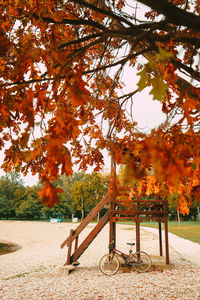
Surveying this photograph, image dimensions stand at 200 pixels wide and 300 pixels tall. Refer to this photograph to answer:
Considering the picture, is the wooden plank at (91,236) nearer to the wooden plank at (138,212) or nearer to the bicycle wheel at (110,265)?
the wooden plank at (138,212)

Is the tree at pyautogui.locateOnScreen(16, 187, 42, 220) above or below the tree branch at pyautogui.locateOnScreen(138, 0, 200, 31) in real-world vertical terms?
below

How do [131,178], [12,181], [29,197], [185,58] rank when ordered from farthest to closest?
[12,181] → [29,197] → [185,58] → [131,178]

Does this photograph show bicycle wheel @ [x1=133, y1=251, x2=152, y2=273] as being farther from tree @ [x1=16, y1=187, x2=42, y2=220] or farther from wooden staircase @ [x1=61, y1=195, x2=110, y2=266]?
tree @ [x1=16, y1=187, x2=42, y2=220]

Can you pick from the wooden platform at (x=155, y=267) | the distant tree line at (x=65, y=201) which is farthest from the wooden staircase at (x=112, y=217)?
the distant tree line at (x=65, y=201)

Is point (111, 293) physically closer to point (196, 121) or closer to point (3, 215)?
point (196, 121)

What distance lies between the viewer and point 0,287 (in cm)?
617

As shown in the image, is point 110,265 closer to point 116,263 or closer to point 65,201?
point 116,263

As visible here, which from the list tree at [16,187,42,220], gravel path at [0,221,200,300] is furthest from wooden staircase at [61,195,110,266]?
tree at [16,187,42,220]

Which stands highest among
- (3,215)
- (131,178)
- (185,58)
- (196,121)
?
(185,58)

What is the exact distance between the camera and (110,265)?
708cm

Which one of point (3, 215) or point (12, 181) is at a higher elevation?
point (12, 181)

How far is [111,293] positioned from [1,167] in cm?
410

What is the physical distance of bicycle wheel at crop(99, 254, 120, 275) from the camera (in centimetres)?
699

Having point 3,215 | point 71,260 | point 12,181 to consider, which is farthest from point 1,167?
point 12,181
